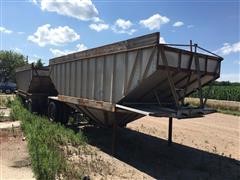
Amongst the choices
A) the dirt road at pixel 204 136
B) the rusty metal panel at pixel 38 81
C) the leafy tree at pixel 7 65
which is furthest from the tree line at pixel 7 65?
the dirt road at pixel 204 136

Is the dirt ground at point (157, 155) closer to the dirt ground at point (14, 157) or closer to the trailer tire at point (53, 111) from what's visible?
the dirt ground at point (14, 157)

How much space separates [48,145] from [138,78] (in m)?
3.26

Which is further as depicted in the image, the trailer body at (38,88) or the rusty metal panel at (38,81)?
the rusty metal panel at (38,81)

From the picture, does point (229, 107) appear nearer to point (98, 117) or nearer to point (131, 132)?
point (131, 132)

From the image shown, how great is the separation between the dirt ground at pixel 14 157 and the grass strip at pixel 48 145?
23 centimetres

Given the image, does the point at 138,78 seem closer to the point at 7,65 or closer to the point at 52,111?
the point at 52,111

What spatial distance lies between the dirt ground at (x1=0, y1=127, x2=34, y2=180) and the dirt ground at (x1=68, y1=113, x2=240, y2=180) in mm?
1143

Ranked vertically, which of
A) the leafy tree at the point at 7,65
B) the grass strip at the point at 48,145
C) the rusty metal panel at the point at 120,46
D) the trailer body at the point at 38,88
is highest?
the leafy tree at the point at 7,65

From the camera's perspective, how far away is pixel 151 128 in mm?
14469

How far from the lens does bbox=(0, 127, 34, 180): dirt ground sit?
700 cm

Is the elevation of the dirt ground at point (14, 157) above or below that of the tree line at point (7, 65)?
below

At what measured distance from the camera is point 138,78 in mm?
8055

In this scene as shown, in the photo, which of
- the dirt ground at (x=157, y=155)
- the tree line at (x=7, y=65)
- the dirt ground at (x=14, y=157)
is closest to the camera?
the dirt ground at (x=14, y=157)

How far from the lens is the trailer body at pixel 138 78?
777cm
